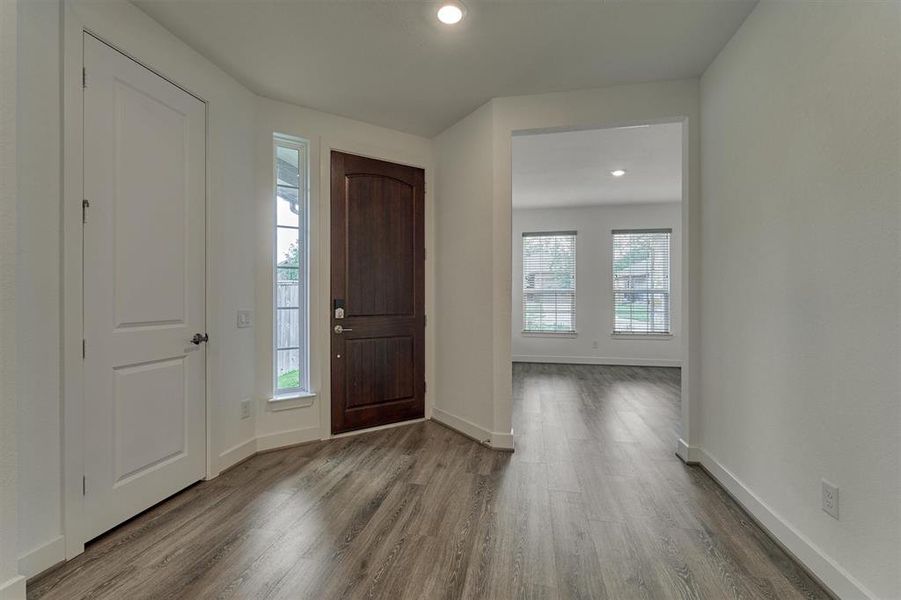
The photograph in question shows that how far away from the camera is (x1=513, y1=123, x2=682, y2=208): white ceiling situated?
3.89 meters

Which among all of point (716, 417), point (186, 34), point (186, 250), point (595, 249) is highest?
point (186, 34)

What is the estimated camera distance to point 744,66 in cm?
218

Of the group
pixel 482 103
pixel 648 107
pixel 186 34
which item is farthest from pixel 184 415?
pixel 648 107

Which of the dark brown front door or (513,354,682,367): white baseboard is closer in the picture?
the dark brown front door

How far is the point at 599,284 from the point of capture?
693cm

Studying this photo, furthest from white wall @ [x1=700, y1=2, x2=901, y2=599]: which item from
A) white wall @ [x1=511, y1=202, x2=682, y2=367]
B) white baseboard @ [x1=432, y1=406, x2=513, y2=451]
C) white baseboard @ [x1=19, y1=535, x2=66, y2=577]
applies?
white wall @ [x1=511, y1=202, x2=682, y2=367]

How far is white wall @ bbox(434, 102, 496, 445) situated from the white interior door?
6.20 ft

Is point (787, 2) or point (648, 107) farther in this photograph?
point (648, 107)

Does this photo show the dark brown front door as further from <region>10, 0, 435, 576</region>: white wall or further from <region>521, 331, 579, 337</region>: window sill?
<region>521, 331, 579, 337</region>: window sill

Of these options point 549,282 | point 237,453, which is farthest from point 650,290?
point 237,453

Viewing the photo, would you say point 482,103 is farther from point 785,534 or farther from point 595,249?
point 595,249

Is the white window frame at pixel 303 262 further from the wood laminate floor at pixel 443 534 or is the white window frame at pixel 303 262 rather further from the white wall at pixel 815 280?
the white wall at pixel 815 280

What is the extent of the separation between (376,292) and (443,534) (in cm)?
207

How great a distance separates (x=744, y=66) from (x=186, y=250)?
335 centimetres
